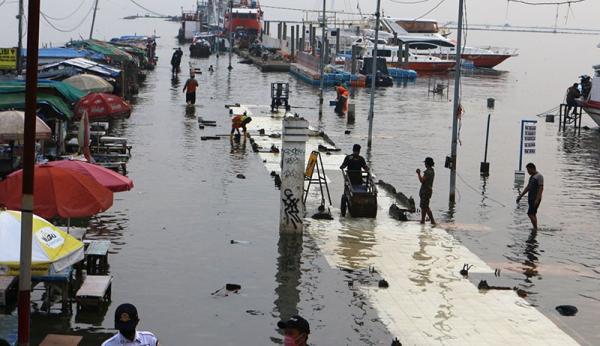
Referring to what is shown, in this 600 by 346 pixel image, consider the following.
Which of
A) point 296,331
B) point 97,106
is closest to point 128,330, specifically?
point 296,331

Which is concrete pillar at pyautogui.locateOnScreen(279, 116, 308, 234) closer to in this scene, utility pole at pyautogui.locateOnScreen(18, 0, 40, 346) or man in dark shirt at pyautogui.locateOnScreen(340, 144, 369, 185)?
man in dark shirt at pyautogui.locateOnScreen(340, 144, 369, 185)

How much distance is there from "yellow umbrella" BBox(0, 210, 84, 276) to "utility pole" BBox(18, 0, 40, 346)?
4037 millimetres

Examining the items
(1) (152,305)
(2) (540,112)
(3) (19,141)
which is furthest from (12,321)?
(2) (540,112)

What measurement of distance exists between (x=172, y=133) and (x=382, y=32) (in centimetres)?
7090

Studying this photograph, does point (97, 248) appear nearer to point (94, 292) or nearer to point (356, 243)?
point (94, 292)

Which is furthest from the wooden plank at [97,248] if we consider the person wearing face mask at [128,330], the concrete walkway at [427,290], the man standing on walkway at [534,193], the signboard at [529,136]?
the signboard at [529,136]

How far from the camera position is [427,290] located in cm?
1720

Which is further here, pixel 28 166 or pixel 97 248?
pixel 97 248

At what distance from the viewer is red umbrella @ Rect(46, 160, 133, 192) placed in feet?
56.2

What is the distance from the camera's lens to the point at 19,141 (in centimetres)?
2442

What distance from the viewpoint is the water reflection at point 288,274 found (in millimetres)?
15988

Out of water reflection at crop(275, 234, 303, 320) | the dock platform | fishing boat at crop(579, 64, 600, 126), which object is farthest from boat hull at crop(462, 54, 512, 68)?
the dock platform

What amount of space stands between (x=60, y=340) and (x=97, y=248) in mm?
4171

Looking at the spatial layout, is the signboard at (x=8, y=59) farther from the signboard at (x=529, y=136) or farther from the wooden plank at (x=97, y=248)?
the wooden plank at (x=97, y=248)
